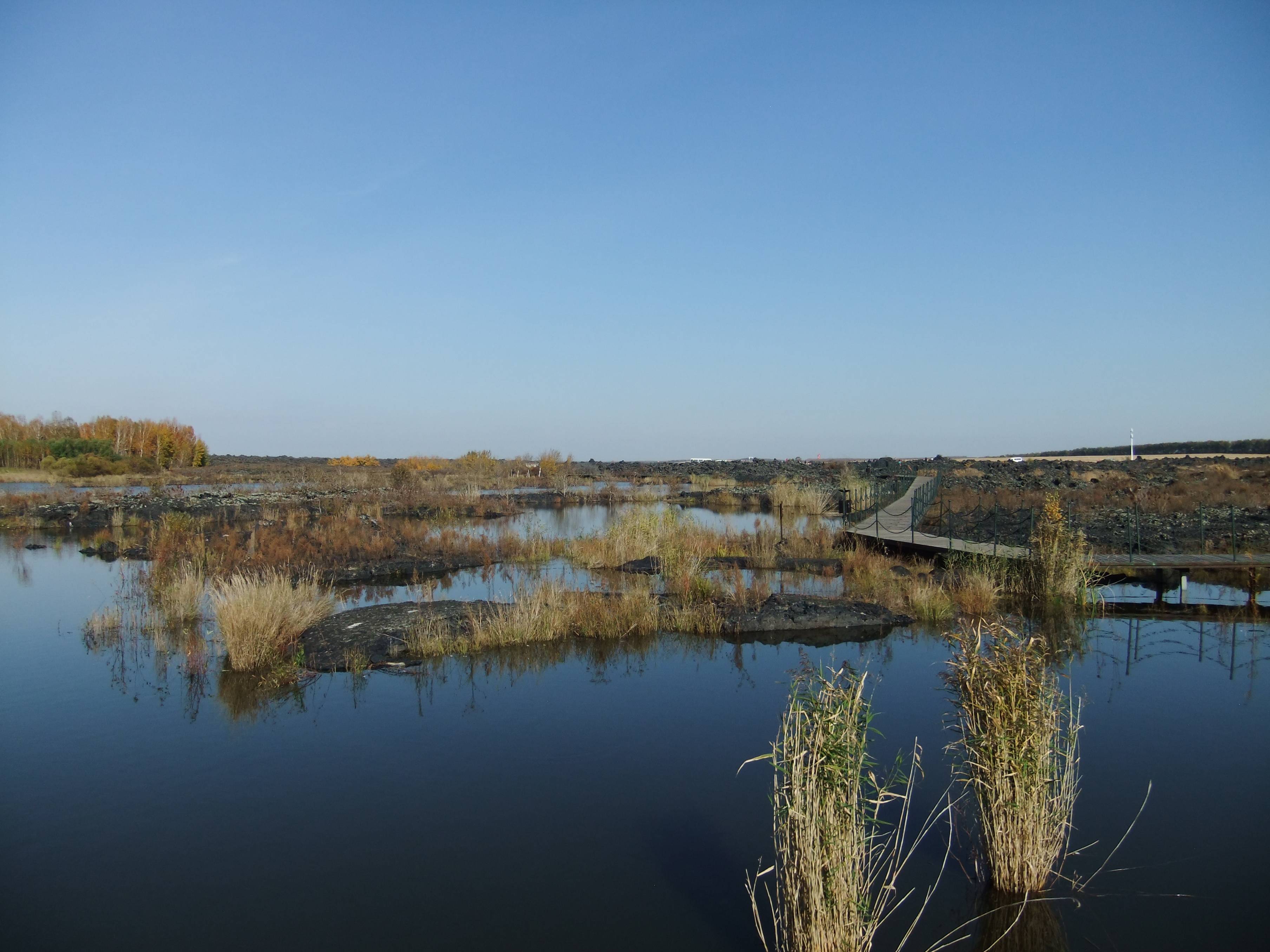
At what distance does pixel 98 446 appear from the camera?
5916 cm

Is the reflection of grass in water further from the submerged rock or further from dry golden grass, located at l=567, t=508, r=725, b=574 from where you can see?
dry golden grass, located at l=567, t=508, r=725, b=574

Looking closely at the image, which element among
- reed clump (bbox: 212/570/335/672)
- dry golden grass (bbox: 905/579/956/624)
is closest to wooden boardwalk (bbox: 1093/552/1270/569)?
dry golden grass (bbox: 905/579/956/624)

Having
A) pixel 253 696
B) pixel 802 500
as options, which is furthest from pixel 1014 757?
pixel 802 500

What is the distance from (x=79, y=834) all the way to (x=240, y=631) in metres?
3.93

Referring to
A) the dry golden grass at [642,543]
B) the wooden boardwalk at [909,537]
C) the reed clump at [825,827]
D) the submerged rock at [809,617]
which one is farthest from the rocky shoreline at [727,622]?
the reed clump at [825,827]

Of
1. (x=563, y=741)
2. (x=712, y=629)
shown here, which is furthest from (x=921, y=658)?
(x=563, y=741)

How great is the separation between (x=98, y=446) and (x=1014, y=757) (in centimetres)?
6896

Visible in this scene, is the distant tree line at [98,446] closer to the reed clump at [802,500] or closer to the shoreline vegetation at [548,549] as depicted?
the shoreline vegetation at [548,549]

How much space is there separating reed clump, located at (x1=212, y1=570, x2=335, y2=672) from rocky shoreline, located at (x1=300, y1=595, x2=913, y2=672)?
0.33 m

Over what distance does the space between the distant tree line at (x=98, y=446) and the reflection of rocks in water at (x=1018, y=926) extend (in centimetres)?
5666

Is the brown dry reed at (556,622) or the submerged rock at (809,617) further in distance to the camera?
the submerged rock at (809,617)

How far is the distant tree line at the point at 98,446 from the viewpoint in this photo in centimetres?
5169

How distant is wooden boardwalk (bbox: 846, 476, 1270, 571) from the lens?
525 inches

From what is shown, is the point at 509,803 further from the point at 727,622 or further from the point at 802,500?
the point at 802,500
